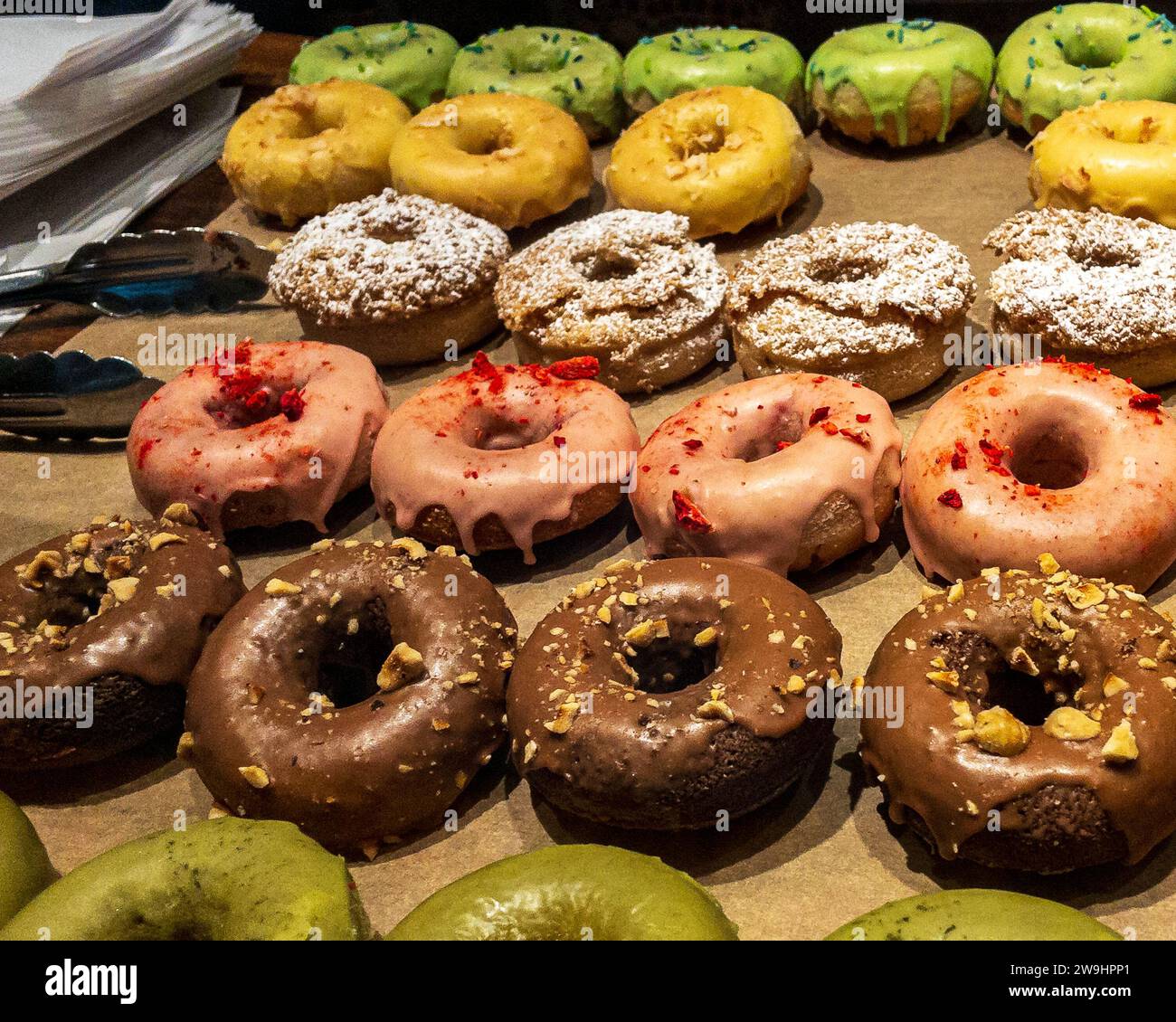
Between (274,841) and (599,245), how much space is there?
93.0 inches

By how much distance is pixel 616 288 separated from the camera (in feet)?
12.7

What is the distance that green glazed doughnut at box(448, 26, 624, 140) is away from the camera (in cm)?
504

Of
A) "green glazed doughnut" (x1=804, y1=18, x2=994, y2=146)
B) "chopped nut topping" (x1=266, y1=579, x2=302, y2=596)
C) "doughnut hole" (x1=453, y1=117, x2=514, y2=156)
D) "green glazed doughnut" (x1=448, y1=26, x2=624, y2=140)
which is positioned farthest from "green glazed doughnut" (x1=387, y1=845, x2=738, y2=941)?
"green glazed doughnut" (x1=448, y1=26, x2=624, y2=140)

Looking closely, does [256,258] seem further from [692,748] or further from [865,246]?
[692,748]

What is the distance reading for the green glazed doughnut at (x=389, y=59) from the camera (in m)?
5.25

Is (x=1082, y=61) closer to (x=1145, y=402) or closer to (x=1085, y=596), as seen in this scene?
(x=1145, y=402)

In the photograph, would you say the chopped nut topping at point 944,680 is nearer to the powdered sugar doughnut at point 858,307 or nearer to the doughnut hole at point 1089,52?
the powdered sugar doughnut at point 858,307

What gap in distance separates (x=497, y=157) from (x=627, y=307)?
107 cm

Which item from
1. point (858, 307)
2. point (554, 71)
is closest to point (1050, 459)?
point (858, 307)

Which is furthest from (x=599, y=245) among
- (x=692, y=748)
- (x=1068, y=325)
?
(x=692, y=748)

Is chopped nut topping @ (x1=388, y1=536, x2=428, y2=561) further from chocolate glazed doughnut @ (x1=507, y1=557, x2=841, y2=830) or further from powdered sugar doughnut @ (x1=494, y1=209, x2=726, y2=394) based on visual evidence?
powdered sugar doughnut @ (x1=494, y1=209, x2=726, y2=394)

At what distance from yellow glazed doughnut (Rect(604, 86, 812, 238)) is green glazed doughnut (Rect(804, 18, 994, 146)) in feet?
1.12

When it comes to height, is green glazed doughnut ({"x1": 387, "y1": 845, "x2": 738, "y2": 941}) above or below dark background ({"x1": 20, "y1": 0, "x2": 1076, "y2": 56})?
below

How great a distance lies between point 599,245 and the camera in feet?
13.4
